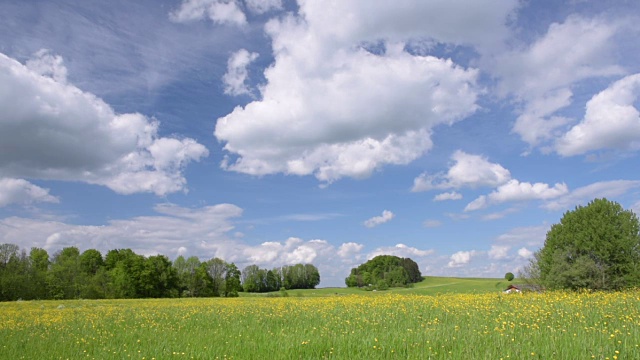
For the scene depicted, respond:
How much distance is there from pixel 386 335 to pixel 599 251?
3782 cm

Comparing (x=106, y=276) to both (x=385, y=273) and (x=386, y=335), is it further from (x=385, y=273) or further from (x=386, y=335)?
(x=386, y=335)

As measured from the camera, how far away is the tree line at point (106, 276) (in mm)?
65812

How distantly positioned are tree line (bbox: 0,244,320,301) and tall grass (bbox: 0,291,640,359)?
5963 cm

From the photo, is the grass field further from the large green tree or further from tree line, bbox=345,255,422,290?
tree line, bbox=345,255,422,290

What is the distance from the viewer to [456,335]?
10344 mm

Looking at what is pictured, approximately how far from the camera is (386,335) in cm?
1071

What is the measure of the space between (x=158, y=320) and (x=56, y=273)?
69090 millimetres

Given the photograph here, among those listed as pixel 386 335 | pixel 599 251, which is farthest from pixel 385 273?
pixel 386 335

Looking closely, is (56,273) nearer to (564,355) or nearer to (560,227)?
(560,227)

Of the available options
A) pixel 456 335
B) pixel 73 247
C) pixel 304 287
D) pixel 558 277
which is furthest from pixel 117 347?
pixel 304 287

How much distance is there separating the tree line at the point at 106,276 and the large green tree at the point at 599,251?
2666 inches

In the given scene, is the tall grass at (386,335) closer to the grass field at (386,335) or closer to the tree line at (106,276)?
the grass field at (386,335)

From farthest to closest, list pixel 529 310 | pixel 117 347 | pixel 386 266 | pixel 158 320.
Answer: pixel 386 266, pixel 158 320, pixel 529 310, pixel 117 347

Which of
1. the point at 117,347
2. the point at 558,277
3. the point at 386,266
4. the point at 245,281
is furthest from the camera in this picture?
the point at 386,266
